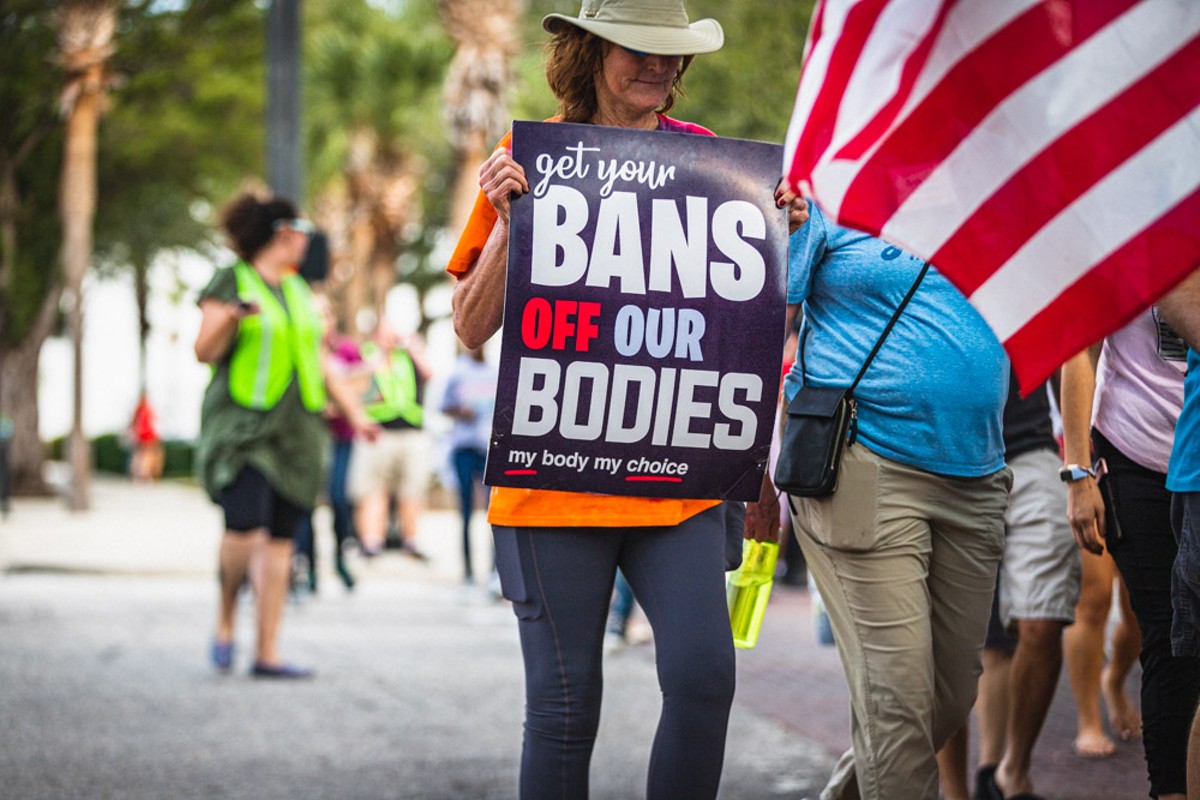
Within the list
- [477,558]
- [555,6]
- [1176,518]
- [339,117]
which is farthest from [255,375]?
[555,6]

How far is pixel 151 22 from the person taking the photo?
23.2 meters

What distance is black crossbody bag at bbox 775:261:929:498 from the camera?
374 centimetres

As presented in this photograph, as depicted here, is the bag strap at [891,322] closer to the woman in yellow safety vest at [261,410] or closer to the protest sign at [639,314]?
the protest sign at [639,314]

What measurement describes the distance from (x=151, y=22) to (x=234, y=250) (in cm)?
1698

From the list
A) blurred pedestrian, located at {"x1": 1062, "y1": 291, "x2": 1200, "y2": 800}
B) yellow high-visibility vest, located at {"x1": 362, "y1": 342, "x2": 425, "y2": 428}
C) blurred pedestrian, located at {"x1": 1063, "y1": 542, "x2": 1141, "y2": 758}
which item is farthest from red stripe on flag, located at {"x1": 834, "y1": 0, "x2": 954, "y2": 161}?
yellow high-visibility vest, located at {"x1": 362, "y1": 342, "x2": 425, "y2": 428}

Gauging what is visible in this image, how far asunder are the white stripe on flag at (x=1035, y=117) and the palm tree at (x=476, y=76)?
A: 18262 millimetres

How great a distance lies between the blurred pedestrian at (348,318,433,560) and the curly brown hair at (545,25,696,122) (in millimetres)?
8822

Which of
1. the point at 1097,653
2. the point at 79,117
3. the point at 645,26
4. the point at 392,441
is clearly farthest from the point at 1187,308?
the point at 79,117

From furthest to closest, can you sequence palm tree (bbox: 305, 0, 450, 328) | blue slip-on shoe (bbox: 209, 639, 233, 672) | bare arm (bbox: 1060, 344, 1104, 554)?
1. palm tree (bbox: 305, 0, 450, 328)
2. blue slip-on shoe (bbox: 209, 639, 233, 672)
3. bare arm (bbox: 1060, 344, 1104, 554)

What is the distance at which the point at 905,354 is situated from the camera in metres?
3.74

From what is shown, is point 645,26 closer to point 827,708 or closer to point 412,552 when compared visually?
point 827,708

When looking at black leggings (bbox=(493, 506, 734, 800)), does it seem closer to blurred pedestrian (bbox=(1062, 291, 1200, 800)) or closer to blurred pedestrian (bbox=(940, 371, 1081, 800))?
blurred pedestrian (bbox=(1062, 291, 1200, 800))

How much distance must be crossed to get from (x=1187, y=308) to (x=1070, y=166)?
1.98 feet

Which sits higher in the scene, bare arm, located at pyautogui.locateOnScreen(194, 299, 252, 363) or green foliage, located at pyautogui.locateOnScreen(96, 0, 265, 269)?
green foliage, located at pyautogui.locateOnScreen(96, 0, 265, 269)
